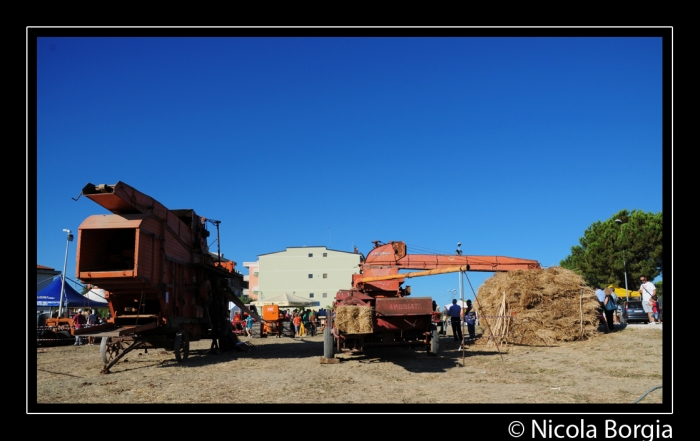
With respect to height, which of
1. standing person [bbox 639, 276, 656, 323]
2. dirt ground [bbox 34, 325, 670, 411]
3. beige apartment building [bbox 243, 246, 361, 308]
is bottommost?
beige apartment building [bbox 243, 246, 361, 308]

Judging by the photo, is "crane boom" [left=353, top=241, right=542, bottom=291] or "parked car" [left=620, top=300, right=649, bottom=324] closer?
"crane boom" [left=353, top=241, right=542, bottom=291]

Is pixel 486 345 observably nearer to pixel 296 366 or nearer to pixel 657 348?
pixel 657 348

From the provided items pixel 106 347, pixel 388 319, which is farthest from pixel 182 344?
pixel 388 319

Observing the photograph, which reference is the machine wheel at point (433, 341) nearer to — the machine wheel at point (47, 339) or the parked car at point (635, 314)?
the parked car at point (635, 314)

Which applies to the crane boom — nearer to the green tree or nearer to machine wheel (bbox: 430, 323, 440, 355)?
machine wheel (bbox: 430, 323, 440, 355)

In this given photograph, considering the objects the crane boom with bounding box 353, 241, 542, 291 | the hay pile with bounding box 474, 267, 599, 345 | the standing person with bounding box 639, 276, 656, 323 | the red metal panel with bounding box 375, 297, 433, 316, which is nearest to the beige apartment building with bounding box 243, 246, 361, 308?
the crane boom with bounding box 353, 241, 542, 291

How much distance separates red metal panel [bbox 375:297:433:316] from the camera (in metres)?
12.3

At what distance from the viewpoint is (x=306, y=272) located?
7900cm

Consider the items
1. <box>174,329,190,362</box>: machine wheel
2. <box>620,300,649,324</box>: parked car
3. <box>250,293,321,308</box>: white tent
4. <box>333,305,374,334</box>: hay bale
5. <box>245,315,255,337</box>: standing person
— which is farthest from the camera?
<box>250,293,321,308</box>: white tent

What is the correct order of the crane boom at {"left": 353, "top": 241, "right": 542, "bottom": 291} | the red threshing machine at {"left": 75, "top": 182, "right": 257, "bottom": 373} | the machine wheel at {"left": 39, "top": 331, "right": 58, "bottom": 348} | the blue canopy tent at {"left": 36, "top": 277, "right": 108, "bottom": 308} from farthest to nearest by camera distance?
1. the blue canopy tent at {"left": 36, "top": 277, "right": 108, "bottom": 308}
2. the machine wheel at {"left": 39, "top": 331, "right": 58, "bottom": 348}
3. the crane boom at {"left": 353, "top": 241, "right": 542, "bottom": 291}
4. the red threshing machine at {"left": 75, "top": 182, "right": 257, "bottom": 373}

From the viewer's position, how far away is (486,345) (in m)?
16.1

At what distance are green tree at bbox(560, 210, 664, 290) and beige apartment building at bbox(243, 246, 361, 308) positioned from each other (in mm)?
39941

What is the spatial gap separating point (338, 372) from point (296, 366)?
1622 mm
